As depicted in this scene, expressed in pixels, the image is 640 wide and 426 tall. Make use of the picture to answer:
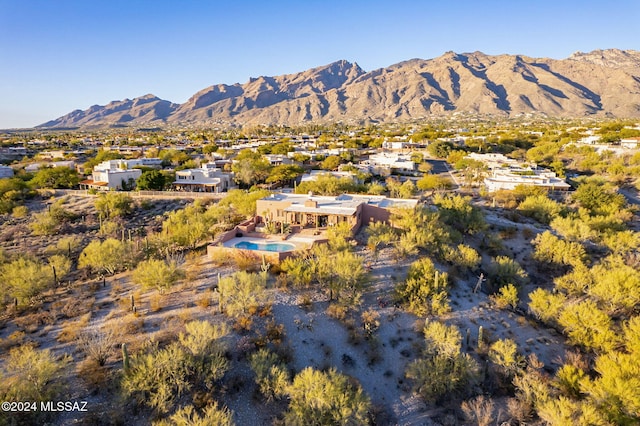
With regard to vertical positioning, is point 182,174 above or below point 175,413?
above

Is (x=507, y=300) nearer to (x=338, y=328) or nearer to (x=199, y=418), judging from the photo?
(x=338, y=328)

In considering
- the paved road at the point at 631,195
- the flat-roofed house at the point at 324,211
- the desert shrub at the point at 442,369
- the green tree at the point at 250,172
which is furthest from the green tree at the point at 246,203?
the paved road at the point at 631,195

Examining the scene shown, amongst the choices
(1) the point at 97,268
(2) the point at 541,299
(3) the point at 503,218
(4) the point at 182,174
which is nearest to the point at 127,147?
(4) the point at 182,174

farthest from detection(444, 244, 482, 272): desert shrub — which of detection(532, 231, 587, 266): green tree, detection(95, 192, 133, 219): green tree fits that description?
detection(95, 192, 133, 219): green tree

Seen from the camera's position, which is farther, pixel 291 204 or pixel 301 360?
pixel 291 204

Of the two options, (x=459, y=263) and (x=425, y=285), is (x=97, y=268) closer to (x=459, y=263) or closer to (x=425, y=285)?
(x=425, y=285)

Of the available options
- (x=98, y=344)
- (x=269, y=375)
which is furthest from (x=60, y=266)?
(x=269, y=375)

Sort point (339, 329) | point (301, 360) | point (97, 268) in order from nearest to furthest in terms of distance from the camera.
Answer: point (301, 360), point (339, 329), point (97, 268)
